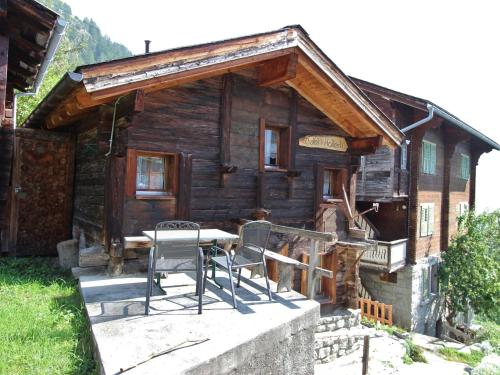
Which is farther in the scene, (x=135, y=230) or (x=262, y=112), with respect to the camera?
(x=262, y=112)

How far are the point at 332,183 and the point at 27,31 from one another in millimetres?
7508

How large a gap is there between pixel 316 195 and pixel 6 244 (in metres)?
7.14

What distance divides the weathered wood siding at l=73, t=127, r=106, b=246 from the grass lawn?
1083mm

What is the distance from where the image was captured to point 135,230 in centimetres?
667

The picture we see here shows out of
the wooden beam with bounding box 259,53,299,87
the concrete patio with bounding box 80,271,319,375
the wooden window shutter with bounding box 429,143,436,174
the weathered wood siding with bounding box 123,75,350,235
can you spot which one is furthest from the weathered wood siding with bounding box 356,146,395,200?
the concrete patio with bounding box 80,271,319,375

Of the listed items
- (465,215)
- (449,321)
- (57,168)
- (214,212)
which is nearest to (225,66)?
(214,212)

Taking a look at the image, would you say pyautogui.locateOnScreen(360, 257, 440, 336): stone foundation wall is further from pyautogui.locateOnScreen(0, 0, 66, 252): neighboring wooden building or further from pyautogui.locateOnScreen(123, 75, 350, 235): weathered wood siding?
pyautogui.locateOnScreen(0, 0, 66, 252): neighboring wooden building

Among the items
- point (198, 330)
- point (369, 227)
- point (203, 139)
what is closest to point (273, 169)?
point (203, 139)

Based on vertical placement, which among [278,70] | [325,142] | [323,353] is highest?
[278,70]

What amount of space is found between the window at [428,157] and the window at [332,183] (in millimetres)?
8463

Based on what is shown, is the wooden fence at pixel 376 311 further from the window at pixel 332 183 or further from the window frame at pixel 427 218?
the window at pixel 332 183

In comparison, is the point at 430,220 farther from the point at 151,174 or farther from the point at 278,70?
the point at 151,174

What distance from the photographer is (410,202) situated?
1648cm

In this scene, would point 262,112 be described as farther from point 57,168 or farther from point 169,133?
point 57,168
